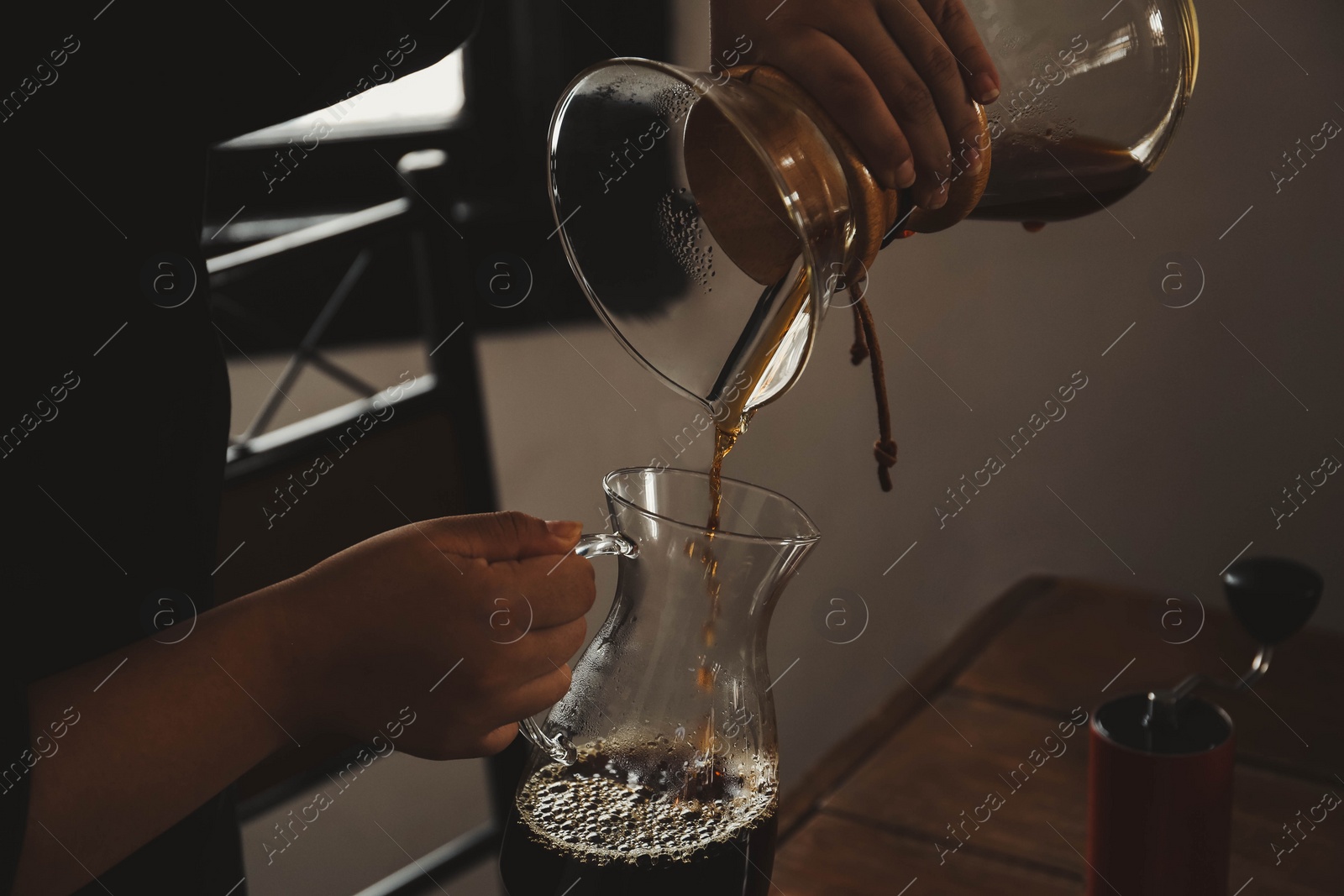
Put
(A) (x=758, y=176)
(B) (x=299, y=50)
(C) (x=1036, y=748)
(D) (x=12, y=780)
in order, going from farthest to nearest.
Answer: (C) (x=1036, y=748), (B) (x=299, y=50), (A) (x=758, y=176), (D) (x=12, y=780)

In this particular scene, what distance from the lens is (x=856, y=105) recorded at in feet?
1.62

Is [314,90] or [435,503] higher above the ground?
[314,90]

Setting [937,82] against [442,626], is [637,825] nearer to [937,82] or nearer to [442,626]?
[442,626]

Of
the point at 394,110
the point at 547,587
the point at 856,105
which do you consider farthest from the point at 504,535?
the point at 394,110

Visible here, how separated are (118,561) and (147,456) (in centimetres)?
5

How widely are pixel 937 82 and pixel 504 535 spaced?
274 millimetres

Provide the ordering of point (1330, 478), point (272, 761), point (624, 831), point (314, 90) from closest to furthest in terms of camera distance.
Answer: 1. point (624, 831)
2. point (314, 90)
3. point (272, 761)
4. point (1330, 478)

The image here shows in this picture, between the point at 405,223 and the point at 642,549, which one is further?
the point at 405,223

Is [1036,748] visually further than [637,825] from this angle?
Yes

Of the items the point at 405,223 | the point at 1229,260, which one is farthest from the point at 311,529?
the point at 1229,260

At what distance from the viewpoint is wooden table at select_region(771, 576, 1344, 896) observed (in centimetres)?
79

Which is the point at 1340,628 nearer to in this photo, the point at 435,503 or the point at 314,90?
the point at 435,503

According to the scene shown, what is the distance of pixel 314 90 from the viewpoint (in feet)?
2.20

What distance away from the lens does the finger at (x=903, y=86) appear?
19.9 inches
